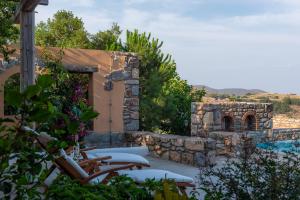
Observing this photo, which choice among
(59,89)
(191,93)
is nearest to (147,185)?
(59,89)

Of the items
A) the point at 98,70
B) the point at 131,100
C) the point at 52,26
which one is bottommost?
the point at 131,100

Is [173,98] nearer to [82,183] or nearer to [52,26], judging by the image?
[52,26]

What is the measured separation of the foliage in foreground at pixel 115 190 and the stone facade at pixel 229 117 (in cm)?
999

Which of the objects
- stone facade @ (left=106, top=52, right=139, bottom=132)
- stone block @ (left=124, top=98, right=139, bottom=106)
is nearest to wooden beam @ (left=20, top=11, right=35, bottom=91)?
stone facade @ (left=106, top=52, right=139, bottom=132)

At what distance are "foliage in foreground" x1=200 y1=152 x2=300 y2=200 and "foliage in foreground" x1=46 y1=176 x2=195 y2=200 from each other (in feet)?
1.16

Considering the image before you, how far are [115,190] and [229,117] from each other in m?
11.8

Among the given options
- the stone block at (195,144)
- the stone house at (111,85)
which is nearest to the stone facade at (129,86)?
the stone house at (111,85)

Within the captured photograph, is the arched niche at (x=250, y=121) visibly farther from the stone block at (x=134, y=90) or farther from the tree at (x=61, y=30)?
the tree at (x=61, y=30)

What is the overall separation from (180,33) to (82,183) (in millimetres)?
6522

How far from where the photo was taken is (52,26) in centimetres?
1731

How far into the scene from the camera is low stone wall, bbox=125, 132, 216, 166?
7.32 m

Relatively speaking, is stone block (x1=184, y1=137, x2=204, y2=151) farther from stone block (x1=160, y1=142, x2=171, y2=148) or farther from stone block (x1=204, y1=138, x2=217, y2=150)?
stone block (x1=160, y1=142, x2=171, y2=148)

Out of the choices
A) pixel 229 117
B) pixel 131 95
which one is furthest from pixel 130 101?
pixel 229 117

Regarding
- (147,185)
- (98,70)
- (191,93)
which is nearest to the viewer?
(147,185)
